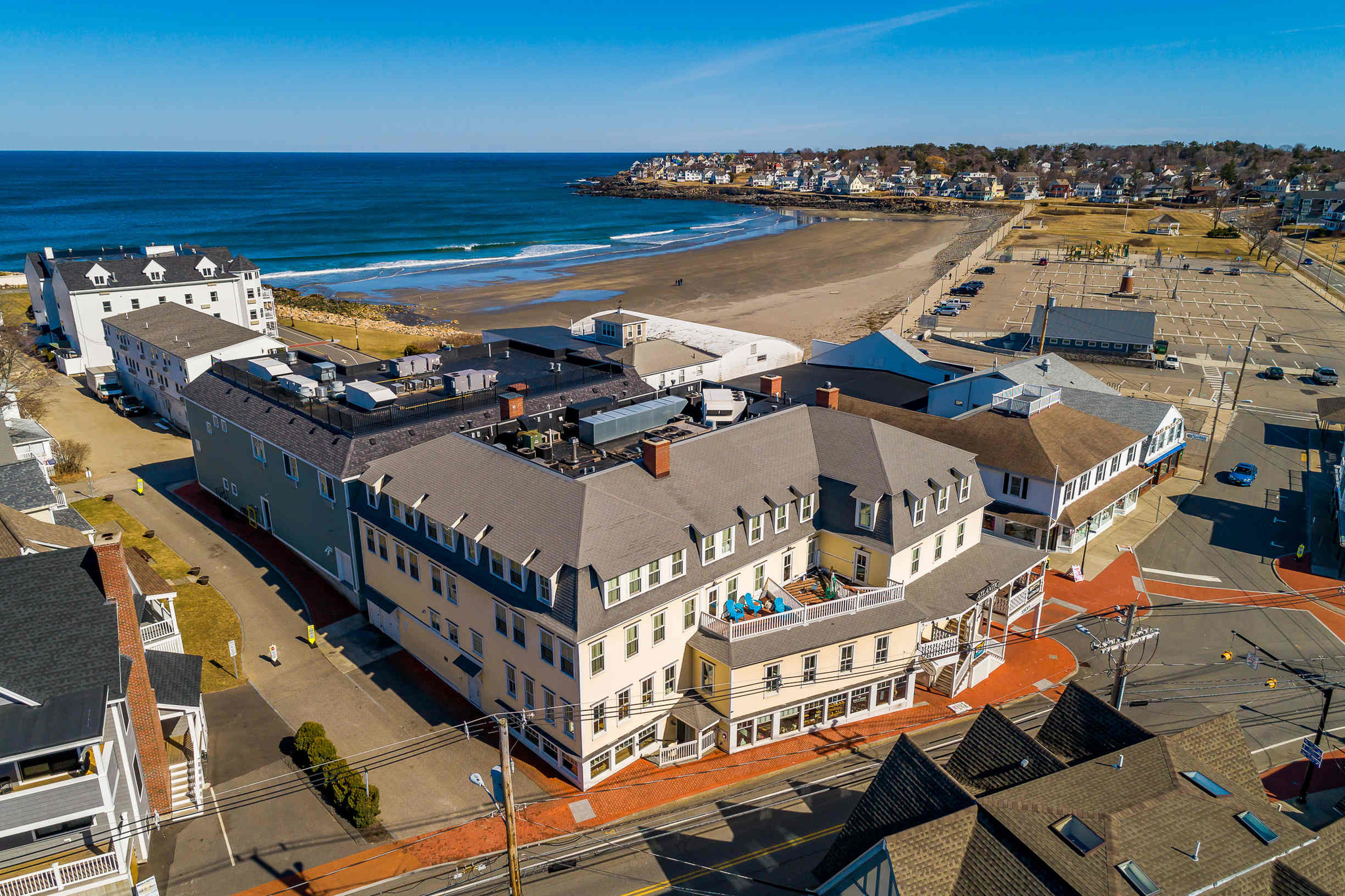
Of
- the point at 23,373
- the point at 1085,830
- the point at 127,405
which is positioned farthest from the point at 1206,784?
the point at 23,373

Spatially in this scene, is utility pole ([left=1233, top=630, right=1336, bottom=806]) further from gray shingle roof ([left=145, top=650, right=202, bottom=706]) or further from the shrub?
gray shingle roof ([left=145, top=650, right=202, bottom=706])

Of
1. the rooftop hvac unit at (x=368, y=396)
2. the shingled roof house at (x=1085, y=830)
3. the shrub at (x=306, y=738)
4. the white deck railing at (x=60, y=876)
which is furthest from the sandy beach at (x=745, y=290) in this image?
the white deck railing at (x=60, y=876)

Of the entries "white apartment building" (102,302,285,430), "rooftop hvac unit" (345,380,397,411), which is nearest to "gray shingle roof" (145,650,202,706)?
"rooftop hvac unit" (345,380,397,411)

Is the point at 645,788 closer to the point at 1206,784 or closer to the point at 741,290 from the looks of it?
the point at 1206,784

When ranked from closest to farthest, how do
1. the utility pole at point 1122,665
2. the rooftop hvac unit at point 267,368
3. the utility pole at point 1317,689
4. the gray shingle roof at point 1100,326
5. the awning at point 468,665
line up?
1. the utility pole at point 1122,665
2. the utility pole at point 1317,689
3. the awning at point 468,665
4. the rooftop hvac unit at point 267,368
5. the gray shingle roof at point 1100,326

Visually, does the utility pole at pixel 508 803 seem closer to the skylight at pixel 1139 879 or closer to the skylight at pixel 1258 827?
the skylight at pixel 1139 879

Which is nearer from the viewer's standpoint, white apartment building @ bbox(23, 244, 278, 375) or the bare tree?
the bare tree

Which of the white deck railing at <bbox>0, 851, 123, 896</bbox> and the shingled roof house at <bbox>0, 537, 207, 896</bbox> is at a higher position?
the shingled roof house at <bbox>0, 537, 207, 896</bbox>
